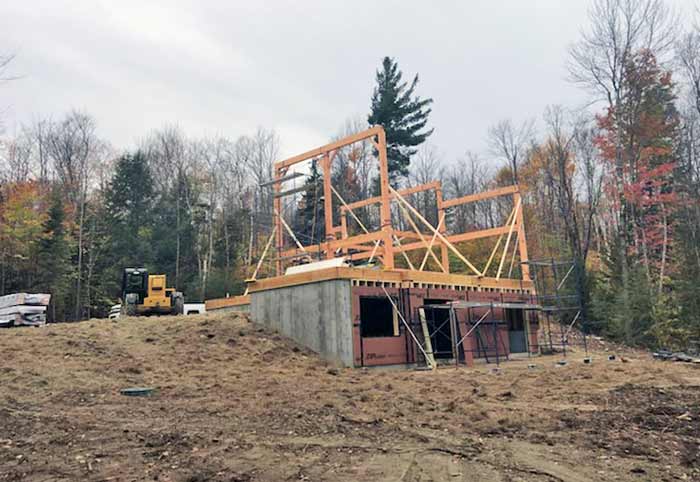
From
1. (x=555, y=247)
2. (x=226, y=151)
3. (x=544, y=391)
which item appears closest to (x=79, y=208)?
(x=226, y=151)

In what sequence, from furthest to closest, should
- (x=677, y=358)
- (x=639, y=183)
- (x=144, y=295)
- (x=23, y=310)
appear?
(x=639, y=183), (x=144, y=295), (x=23, y=310), (x=677, y=358)

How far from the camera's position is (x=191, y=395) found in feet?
32.8

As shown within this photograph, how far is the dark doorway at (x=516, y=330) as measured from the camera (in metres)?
20.9

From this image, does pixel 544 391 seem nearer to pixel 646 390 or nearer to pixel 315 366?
pixel 646 390

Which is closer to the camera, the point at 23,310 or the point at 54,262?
the point at 23,310

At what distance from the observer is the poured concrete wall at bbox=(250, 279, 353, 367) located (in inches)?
579

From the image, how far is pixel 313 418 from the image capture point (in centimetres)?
770

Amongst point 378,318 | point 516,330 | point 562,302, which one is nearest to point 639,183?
point 562,302

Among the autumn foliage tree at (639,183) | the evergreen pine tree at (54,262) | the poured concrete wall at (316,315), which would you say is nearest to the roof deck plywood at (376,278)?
the poured concrete wall at (316,315)

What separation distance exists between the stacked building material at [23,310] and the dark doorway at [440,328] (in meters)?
14.2

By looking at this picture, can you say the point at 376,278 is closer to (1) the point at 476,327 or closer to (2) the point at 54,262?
(1) the point at 476,327

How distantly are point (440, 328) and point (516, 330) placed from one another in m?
5.34

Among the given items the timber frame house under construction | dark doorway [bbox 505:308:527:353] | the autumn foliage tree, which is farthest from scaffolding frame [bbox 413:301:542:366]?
the autumn foliage tree

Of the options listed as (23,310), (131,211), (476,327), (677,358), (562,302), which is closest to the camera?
(677,358)
